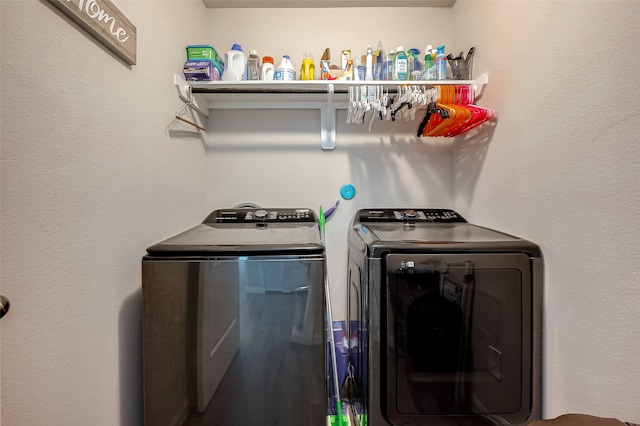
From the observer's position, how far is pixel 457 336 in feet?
3.42

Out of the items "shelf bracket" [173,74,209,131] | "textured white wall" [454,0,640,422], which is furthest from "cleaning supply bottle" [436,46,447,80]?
"shelf bracket" [173,74,209,131]

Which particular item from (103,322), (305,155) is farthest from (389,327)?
(305,155)

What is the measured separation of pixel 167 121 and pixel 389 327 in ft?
4.30

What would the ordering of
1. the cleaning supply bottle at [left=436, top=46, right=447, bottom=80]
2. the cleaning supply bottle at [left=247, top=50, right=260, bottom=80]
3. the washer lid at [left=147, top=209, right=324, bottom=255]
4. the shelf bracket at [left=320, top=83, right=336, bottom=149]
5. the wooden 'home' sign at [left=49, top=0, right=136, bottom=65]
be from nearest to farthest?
the wooden 'home' sign at [left=49, top=0, right=136, bottom=65] < the washer lid at [left=147, top=209, right=324, bottom=255] < the cleaning supply bottle at [left=436, top=46, right=447, bottom=80] < the cleaning supply bottle at [left=247, top=50, right=260, bottom=80] < the shelf bracket at [left=320, top=83, right=336, bottom=149]

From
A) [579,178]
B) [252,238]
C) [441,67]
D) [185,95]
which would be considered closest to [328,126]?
[441,67]

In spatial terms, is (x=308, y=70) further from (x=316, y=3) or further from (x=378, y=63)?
(x=316, y=3)

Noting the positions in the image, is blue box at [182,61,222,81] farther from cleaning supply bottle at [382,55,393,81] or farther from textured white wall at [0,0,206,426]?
cleaning supply bottle at [382,55,393,81]

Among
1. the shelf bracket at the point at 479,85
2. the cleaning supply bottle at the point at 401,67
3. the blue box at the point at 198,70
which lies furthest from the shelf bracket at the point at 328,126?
the shelf bracket at the point at 479,85

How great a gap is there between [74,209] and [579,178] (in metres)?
1.51

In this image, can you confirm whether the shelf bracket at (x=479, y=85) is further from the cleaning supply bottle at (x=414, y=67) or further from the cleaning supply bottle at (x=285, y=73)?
the cleaning supply bottle at (x=285, y=73)

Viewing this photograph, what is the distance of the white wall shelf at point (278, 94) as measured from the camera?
145 cm

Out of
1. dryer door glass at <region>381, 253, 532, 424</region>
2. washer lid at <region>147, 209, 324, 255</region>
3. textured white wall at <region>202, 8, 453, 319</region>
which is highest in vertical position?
textured white wall at <region>202, 8, 453, 319</region>

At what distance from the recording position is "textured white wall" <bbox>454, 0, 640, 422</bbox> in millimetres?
749

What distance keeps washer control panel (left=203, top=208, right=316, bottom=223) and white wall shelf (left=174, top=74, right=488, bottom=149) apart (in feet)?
1.65
